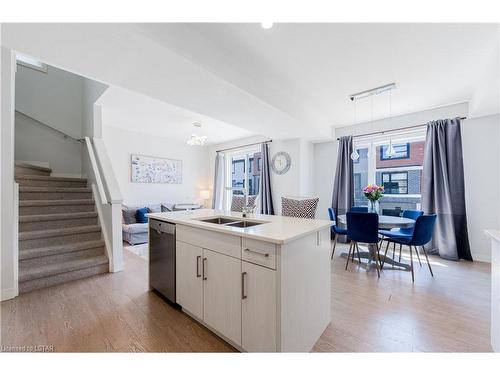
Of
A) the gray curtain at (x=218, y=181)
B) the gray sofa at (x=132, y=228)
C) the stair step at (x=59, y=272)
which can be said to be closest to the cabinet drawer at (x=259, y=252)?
the stair step at (x=59, y=272)

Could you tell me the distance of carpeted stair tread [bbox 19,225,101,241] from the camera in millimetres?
2625

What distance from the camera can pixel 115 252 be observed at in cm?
290

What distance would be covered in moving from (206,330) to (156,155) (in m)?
4.99

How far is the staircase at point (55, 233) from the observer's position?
2.47 metres

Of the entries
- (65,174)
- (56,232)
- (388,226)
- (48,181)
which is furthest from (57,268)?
(388,226)

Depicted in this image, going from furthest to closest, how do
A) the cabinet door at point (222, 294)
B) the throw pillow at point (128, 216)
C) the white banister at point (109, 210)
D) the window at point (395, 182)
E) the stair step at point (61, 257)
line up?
the throw pillow at point (128, 216) → the window at point (395, 182) → the white banister at point (109, 210) → the stair step at point (61, 257) → the cabinet door at point (222, 294)

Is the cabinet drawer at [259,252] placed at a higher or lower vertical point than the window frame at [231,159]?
lower

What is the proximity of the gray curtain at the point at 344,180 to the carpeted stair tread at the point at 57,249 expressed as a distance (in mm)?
4237

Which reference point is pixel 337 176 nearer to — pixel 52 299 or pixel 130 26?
pixel 130 26

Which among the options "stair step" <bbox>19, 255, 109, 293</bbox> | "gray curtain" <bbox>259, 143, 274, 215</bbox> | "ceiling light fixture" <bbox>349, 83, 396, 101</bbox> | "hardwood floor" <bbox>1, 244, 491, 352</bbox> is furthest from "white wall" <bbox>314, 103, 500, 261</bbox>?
"stair step" <bbox>19, 255, 109, 293</bbox>

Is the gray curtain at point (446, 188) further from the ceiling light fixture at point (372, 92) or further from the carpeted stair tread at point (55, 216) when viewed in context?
the carpeted stair tread at point (55, 216)

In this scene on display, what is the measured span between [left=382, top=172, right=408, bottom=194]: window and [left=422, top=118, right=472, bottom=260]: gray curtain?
457 mm

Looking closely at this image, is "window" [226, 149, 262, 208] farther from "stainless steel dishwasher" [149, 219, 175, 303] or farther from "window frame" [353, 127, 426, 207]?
"stainless steel dishwasher" [149, 219, 175, 303]
